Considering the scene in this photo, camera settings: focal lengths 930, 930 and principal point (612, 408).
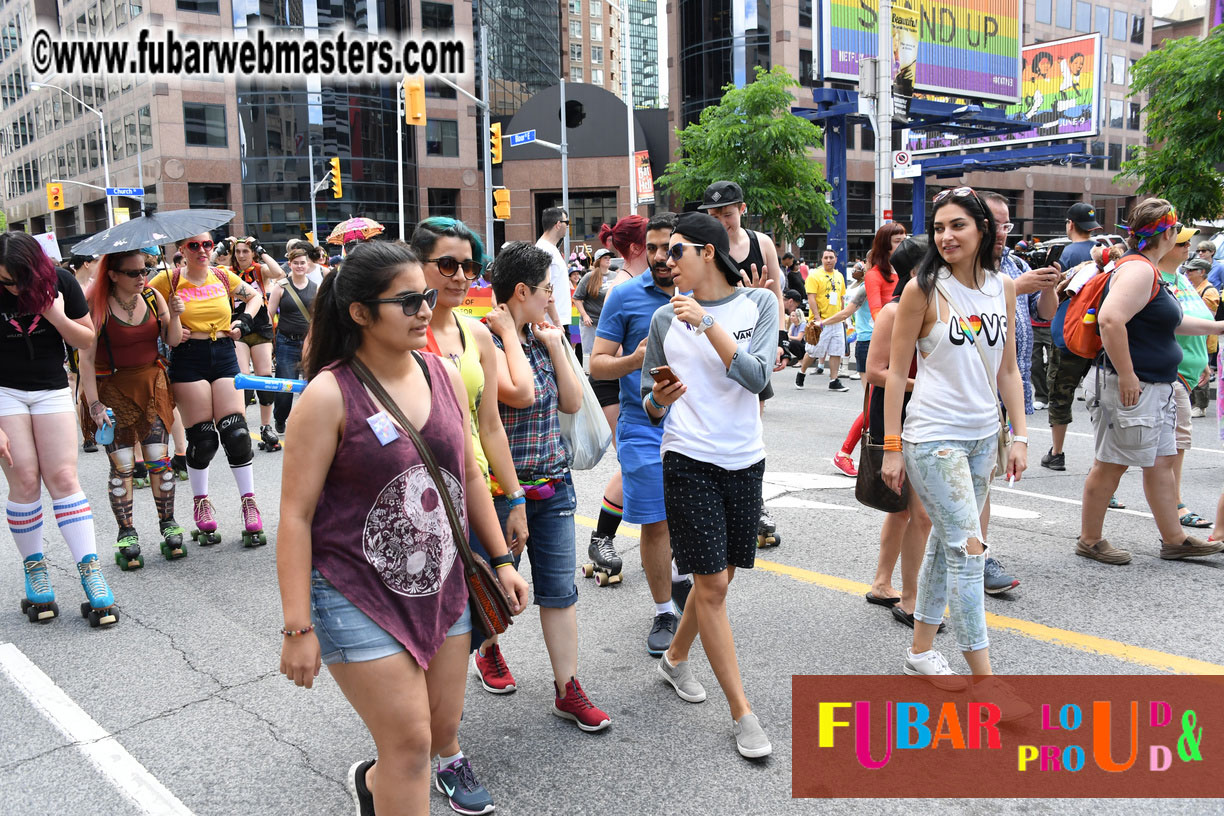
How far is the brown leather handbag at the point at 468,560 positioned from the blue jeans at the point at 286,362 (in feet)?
25.9

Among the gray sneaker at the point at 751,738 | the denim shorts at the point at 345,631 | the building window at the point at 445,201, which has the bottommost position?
the gray sneaker at the point at 751,738

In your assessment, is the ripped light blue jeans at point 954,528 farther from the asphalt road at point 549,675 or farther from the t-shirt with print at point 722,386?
the t-shirt with print at point 722,386

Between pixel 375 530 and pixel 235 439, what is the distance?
14.1 feet

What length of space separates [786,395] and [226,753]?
1055 centimetres

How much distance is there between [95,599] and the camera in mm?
4781

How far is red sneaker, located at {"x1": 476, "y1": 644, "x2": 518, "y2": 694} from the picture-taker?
391 cm

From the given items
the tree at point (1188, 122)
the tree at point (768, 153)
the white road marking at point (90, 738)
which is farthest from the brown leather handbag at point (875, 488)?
the tree at point (768, 153)

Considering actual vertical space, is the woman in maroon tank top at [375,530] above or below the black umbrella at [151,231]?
below

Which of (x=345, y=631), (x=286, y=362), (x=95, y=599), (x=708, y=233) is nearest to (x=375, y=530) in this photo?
(x=345, y=631)

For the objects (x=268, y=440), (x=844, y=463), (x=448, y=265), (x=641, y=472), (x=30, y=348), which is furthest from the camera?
(x=268, y=440)

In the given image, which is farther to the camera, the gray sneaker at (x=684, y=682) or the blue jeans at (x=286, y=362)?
the blue jeans at (x=286, y=362)

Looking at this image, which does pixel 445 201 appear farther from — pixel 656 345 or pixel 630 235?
pixel 656 345

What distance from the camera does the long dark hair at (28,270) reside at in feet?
15.1

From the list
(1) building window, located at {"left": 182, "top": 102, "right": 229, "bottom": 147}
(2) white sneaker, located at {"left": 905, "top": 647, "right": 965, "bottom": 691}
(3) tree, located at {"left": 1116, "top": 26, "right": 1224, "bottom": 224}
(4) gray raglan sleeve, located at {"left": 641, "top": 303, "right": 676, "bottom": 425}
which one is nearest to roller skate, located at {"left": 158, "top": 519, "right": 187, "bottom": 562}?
(4) gray raglan sleeve, located at {"left": 641, "top": 303, "right": 676, "bottom": 425}
